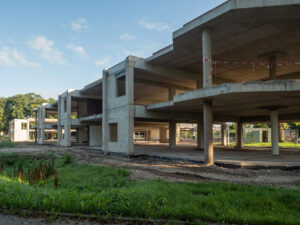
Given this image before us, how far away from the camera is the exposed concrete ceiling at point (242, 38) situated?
38.1 feet

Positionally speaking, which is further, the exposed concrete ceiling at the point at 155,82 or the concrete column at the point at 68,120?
the concrete column at the point at 68,120

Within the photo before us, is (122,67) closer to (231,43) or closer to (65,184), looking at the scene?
(231,43)

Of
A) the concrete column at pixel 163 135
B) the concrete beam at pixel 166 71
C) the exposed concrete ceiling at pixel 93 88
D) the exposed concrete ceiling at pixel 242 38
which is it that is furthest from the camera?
the concrete column at pixel 163 135

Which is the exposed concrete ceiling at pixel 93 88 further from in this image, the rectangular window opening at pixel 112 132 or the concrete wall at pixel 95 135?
the rectangular window opening at pixel 112 132

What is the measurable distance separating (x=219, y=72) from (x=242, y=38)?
7240 millimetres

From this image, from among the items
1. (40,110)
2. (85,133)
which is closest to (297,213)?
(85,133)

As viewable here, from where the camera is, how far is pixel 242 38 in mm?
14656

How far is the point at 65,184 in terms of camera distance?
362 inches

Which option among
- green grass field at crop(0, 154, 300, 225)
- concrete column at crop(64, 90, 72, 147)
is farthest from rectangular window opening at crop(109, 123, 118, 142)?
green grass field at crop(0, 154, 300, 225)

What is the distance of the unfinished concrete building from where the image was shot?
1177 cm

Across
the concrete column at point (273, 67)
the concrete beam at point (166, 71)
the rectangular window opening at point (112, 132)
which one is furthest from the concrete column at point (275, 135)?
the rectangular window opening at point (112, 132)

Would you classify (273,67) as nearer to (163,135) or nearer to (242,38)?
(242,38)

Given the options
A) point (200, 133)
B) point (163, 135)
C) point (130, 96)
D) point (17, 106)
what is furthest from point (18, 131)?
point (200, 133)

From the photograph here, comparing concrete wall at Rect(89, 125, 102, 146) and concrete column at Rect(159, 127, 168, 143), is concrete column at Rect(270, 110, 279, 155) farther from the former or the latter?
concrete column at Rect(159, 127, 168, 143)
